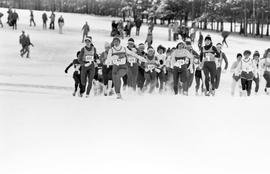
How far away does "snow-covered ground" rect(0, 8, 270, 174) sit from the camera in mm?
6746

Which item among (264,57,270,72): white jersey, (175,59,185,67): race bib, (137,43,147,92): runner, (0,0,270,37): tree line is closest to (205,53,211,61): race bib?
(175,59,185,67): race bib

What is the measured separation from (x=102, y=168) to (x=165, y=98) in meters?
5.37

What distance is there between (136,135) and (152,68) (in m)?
6.25

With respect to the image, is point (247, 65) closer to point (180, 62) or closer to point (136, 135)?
point (180, 62)

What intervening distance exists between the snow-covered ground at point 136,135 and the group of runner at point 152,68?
97 centimetres

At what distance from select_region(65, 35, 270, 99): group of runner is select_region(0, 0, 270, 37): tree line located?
73.7 feet

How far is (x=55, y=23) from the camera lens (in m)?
37.3

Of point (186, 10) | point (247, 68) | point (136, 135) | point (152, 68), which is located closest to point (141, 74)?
point (152, 68)

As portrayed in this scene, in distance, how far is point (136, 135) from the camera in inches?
312

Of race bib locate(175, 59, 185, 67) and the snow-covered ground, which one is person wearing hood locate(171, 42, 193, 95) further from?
the snow-covered ground

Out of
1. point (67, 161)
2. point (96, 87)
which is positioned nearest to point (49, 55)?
point (96, 87)

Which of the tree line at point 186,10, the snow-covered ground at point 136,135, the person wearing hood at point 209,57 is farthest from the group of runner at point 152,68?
the tree line at point 186,10

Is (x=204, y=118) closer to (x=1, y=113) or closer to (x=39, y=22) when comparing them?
(x=1, y=113)

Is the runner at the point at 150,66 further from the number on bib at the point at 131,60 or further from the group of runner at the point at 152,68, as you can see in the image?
the number on bib at the point at 131,60
